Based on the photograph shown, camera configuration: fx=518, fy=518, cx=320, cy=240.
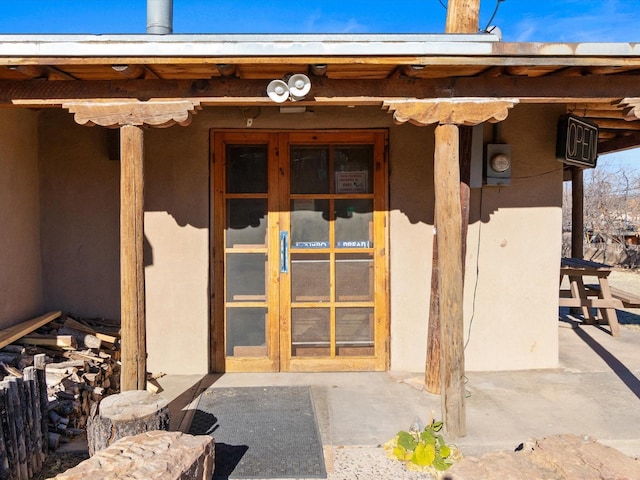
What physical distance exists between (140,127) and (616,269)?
1733 cm

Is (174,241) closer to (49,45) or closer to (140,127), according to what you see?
(140,127)

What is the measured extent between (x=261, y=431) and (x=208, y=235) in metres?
2.12

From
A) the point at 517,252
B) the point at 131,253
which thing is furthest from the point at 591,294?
the point at 131,253

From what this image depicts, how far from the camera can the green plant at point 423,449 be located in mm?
3430

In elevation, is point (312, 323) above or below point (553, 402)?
above

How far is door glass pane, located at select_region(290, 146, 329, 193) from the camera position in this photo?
213 inches

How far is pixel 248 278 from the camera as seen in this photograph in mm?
5406

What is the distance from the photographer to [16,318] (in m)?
4.86

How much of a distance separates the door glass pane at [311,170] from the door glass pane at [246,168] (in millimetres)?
332

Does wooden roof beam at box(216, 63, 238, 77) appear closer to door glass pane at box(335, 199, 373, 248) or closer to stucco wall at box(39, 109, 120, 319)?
door glass pane at box(335, 199, 373, 248)

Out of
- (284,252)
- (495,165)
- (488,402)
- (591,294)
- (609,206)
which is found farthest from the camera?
(609,206)

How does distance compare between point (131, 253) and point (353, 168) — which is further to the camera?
point (353, 168)

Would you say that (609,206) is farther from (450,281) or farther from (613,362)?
(450,281)

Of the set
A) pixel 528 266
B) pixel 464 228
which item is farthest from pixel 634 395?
pixel 464 228
